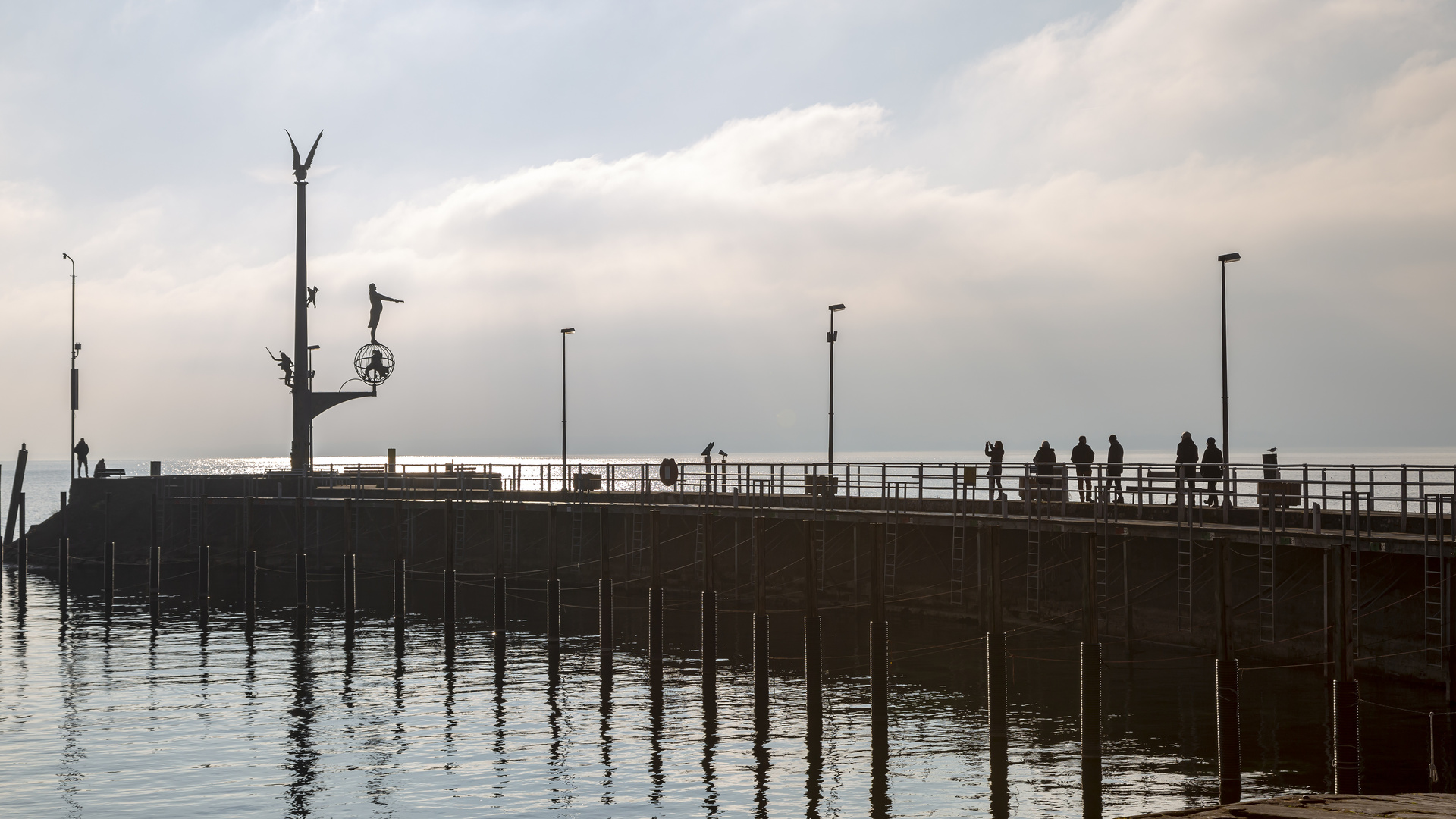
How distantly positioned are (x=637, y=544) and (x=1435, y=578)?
1126 inches

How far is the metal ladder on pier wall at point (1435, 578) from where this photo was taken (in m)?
21.3

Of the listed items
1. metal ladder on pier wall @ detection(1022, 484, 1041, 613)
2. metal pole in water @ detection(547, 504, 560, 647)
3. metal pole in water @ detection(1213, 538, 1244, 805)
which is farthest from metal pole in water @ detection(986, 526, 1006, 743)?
metal pole in water @ detection(547, 504, 560, 647)

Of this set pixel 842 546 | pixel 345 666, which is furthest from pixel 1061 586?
pixel 345 666

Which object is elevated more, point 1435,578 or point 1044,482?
point 1044,482

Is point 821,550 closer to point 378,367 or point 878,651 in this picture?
point 878,651

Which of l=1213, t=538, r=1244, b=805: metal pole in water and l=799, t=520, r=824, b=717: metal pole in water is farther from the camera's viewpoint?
l=799, t=520, r=824, b=717: metal pole in water

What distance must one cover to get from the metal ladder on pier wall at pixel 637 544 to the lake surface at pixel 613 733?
7.29 m

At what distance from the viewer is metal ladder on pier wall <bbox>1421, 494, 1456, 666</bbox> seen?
21297 millimetres

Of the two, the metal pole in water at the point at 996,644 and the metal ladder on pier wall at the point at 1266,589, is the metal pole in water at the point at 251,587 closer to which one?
the metal pole in water at the point at 996,644

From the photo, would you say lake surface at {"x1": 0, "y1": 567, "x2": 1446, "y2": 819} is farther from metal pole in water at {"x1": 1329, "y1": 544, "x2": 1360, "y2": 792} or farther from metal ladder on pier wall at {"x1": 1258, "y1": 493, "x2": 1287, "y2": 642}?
metal ladder on pier wall at {"x1": 1258, "y1": 493, "x2": 1287, "y2": 642}

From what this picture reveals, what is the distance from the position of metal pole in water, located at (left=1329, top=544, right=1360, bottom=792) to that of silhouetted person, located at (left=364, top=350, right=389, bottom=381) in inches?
2139

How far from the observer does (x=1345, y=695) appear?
20.3 m

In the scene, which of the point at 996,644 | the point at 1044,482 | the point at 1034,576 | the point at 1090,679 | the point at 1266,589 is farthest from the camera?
the point at 1044,482

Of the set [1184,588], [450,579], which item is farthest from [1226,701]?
[450,579]
